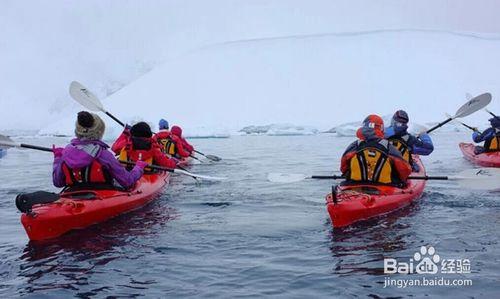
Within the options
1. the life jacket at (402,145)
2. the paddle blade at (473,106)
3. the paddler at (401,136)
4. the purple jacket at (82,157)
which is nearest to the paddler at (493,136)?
the paddle blade at (473,106)

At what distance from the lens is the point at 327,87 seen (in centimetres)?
2584

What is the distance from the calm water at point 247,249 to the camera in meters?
3.36

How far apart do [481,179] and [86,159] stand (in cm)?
382

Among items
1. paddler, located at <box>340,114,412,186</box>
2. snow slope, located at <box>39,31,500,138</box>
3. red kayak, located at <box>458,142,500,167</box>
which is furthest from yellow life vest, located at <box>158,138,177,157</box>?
snow slope, located at <box>39,31,500,138</box>

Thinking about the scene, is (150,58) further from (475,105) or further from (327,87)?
(475,105)

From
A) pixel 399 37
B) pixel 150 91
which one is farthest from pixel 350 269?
pixel 399 37

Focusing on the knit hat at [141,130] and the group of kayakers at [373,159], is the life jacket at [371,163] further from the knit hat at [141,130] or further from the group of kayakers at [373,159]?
the knit hat at [141,130]

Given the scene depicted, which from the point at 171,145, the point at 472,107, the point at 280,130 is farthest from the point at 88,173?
the point at 280,130

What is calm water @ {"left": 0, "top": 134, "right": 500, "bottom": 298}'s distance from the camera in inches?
132

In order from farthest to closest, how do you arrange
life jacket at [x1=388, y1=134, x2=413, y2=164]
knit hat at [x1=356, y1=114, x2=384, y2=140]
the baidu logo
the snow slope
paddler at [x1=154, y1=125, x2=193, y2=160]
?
the snow slope
paddler at [x1=154, y1=125, x2=193, y2=160]
life jacket at [x1=388, y1=134, x2=413, y2=164]
knit hat at [x1=356, y1=114, x2=384, y2=140]
the baidu logo

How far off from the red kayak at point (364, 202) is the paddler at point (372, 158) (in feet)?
0.33

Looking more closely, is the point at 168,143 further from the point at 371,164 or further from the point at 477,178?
the point at 477,178

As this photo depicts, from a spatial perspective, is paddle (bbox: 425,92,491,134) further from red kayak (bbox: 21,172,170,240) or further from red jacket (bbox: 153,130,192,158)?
red kayak (bbox: 21,172,170,240)

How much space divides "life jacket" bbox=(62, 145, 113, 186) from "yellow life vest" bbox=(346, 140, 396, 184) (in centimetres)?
236
